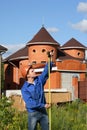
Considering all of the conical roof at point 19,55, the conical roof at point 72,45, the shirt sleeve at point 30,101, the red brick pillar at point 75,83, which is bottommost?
the red brick pillar at point 75,83

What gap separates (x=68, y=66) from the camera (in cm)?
4803

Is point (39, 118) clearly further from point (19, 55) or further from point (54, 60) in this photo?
point (19, 55)

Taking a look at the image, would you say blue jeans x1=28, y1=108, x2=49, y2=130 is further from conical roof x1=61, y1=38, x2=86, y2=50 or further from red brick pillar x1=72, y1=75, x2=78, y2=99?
conical roof x1=61, y1=38, x2=86, y2=50

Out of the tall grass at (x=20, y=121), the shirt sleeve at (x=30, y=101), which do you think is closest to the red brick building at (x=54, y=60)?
the tall grass at (x=20, y=121)

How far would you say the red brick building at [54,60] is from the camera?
46781mm

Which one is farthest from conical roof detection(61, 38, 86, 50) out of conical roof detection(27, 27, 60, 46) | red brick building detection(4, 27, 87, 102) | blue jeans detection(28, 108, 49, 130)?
blue jeans detection(28, 108, 49, 130)

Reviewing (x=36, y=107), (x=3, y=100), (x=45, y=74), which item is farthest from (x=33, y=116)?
(x=3, y=100)

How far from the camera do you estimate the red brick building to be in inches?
1842

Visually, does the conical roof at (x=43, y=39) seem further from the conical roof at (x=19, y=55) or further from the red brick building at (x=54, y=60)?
the conical roof at (x=19, y=55)

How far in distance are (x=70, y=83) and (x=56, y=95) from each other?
44.4 feet

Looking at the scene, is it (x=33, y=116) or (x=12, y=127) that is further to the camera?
(x=12, y=127)

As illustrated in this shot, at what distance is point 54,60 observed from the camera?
163 feet

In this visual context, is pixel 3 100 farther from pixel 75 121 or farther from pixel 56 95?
pixel 56 95

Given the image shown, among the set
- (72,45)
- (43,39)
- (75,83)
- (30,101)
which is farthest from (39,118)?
(72,45)
